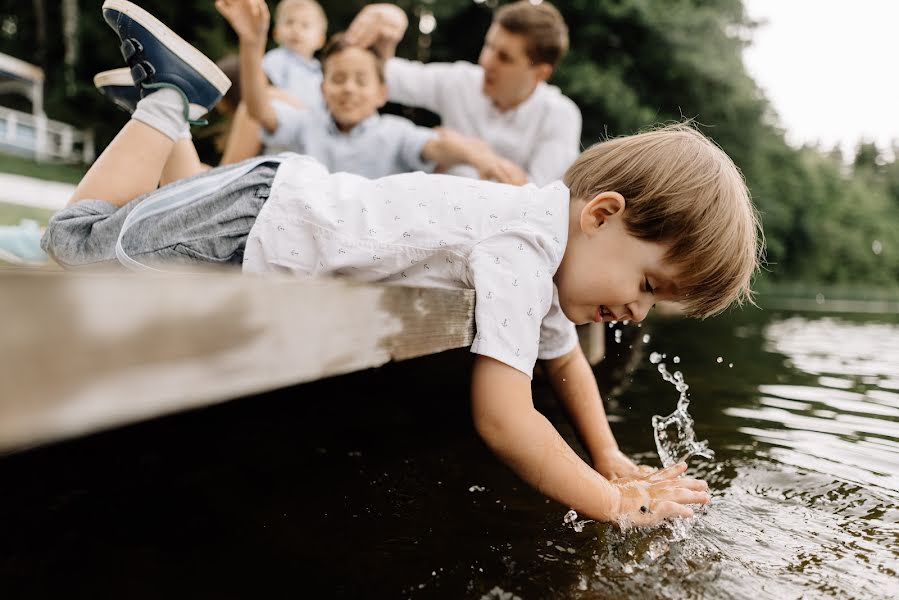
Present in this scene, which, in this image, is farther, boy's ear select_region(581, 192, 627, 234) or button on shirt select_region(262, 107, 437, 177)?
button on shirt select_region(262, 107, 437, 177)

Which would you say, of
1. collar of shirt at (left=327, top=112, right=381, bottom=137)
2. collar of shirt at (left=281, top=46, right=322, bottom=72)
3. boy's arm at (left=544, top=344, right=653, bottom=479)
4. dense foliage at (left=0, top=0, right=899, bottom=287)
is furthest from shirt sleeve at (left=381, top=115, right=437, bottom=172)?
dense foliage at (left=0, top=0, right=899, bottom=287)

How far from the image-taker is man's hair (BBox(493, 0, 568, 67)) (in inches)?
168

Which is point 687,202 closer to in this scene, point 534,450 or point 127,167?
point 534,450

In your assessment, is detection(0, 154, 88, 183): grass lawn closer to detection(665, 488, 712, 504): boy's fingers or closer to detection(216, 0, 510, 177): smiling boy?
detection(216, 0, 510, 177): smiling boy

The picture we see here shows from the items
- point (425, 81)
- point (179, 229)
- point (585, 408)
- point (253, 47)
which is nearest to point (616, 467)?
point (585, 408)

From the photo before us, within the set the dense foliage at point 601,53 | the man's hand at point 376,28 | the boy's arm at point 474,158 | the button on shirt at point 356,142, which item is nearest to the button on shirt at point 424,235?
the boy's arm at point 474,158

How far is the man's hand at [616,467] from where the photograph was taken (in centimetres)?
191

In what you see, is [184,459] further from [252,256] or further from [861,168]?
[861,168]

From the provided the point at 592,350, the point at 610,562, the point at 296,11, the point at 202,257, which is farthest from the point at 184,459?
the point at 296,11

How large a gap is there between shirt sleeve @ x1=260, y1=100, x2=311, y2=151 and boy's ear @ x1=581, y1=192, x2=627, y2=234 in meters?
2.68

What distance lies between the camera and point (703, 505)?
168cm

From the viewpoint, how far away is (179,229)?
5.78ft

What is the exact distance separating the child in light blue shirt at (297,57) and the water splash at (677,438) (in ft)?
11.3

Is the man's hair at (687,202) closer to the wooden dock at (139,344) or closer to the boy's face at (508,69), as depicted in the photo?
the wooden dock at (139,344)
